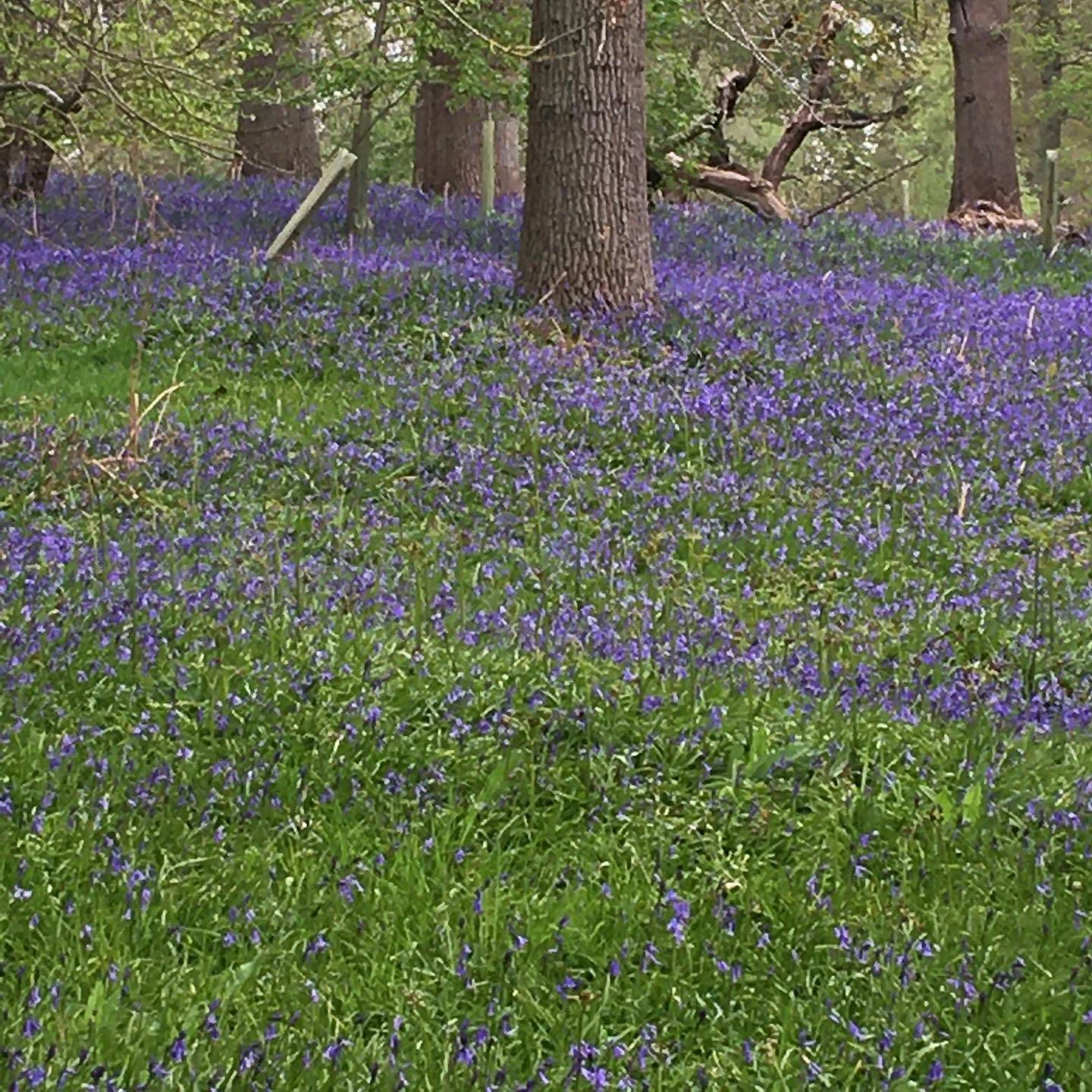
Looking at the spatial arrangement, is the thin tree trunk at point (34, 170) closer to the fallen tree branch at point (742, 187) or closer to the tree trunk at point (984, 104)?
the fallen tree branch at point (742, 187)

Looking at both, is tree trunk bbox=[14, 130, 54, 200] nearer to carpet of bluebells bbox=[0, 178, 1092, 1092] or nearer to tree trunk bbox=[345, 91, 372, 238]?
tree trunk bbox=[345, 91, 372, 238]

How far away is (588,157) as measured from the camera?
404 inches

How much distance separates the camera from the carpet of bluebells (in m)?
3.05

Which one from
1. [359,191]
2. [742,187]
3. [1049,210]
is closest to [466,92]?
[359,191]

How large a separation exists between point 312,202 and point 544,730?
8.84 m

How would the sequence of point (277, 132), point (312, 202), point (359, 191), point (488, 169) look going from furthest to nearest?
1. point (277, 132)
2. point (488, 169)
3. point (359, 191)
4. point (312, 202)

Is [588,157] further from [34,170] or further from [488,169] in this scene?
[488,169]

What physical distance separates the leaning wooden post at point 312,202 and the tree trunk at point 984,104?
33.6ft

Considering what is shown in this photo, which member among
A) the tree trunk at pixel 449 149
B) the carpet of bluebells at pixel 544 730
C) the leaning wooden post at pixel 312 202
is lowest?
the carpet of bluebells at pixel 544 730

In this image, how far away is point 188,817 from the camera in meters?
3.74

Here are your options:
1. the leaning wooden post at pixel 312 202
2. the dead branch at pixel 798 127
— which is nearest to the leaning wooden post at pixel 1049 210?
the dead branch at pixel 798 127

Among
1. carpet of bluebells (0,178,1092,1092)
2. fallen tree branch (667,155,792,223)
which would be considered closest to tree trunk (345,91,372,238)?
carpet of bluebells (0,178,1092,1092)

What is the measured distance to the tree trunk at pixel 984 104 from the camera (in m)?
19.6

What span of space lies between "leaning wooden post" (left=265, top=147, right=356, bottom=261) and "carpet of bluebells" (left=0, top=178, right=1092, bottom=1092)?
3.17 metres
